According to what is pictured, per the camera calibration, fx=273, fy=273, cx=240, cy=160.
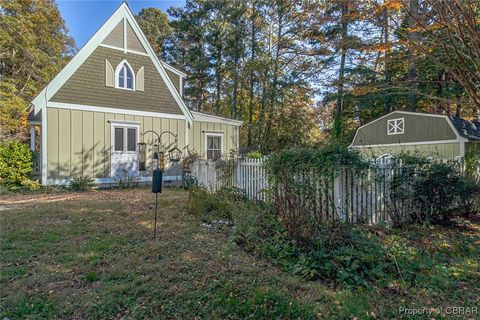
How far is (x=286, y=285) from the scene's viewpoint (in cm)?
305

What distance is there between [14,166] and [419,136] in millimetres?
17376

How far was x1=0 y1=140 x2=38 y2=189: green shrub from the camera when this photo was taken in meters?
9.62

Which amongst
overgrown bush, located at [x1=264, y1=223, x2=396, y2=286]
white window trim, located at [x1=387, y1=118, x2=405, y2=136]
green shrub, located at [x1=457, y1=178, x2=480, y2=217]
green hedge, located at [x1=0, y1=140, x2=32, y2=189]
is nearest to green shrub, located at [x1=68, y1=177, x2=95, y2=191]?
green hedge, located at [x1=0, y1=140, x2=32, y2=189]

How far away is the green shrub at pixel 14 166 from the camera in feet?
31.6

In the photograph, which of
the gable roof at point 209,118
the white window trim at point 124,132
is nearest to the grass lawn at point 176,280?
the white window trim at point 124,132

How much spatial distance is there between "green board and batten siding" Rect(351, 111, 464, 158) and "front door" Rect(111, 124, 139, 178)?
927 cm

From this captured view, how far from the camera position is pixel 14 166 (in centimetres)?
985

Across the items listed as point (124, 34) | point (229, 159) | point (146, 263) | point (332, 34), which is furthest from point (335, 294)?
point (332, 34)

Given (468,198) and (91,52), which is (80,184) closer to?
(91,52)

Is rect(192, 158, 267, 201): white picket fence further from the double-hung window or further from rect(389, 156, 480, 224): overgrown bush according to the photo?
the double-hung window

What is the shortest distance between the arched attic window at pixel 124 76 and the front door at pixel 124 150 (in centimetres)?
164

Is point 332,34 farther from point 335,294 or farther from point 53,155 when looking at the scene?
point 335,294

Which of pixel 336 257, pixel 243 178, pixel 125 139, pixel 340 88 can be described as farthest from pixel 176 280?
pixel 340 88

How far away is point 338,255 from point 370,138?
45.7 feet
